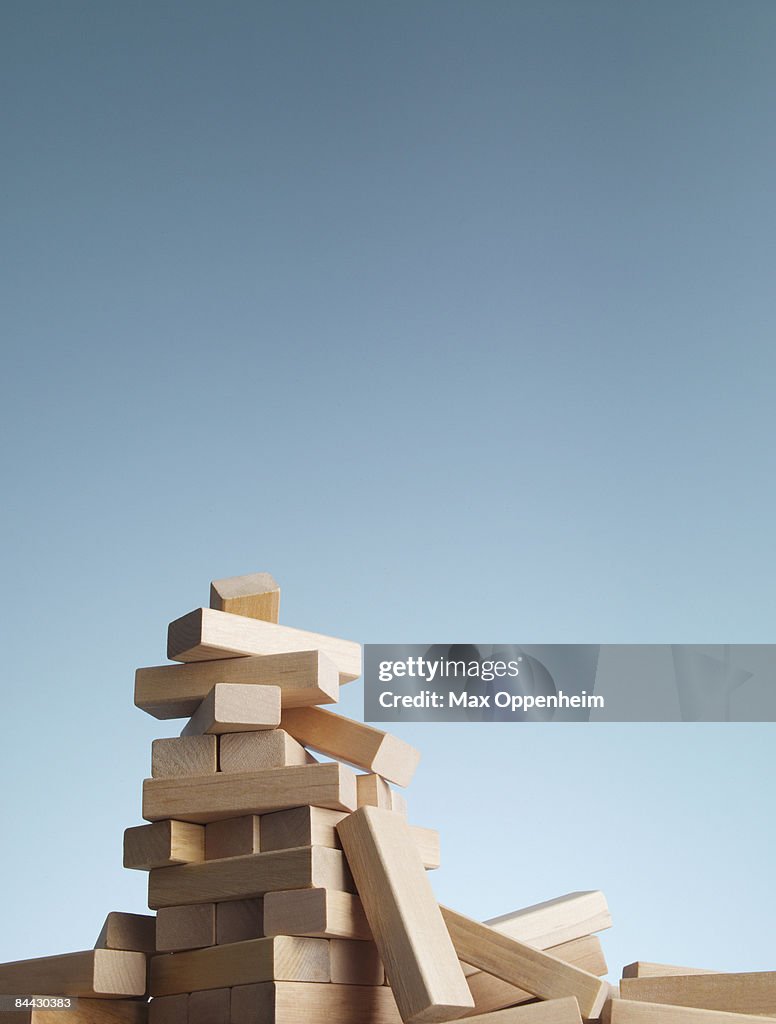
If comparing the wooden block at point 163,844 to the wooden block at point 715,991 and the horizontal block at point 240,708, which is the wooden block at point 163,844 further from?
the wooden block at point 715,991

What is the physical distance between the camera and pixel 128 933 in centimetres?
161

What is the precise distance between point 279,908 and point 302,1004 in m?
0.11

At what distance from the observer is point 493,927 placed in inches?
65.9

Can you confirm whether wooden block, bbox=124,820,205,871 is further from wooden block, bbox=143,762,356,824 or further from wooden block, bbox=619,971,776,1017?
wooden block, bbox=619,971,776,1017

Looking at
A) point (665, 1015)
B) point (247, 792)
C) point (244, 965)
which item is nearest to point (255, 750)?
point (247, 792)

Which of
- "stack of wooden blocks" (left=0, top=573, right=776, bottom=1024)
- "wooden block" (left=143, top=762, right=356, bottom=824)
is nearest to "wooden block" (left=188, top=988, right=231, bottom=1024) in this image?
"stack of wooden blocks" (left=0, top=573, right=776, bottom=1024)

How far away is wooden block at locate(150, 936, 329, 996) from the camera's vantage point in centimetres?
145

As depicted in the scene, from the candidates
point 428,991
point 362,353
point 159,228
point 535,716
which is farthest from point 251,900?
point 159,228

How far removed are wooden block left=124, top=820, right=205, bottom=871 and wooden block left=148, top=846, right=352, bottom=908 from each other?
19mm

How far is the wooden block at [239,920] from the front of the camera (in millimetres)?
1541

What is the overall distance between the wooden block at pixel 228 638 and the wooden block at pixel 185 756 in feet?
0.37

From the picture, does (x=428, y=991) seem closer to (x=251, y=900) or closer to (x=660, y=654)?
(x=251, y=900)

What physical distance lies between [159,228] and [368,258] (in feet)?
2.04

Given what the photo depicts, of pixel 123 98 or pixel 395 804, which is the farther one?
pixel 123 98
